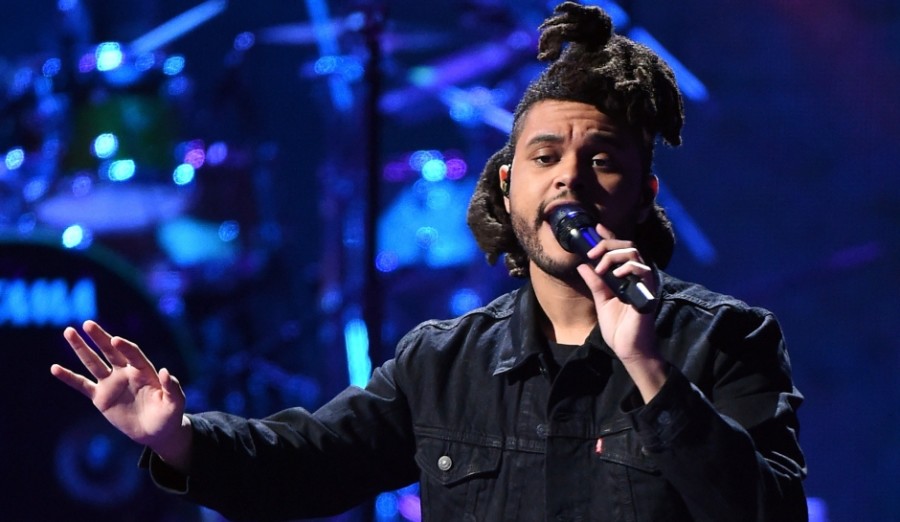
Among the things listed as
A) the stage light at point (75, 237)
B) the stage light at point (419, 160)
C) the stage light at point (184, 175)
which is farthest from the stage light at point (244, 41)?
the stage light at point (75, 237)

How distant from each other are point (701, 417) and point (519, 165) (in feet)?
2.09

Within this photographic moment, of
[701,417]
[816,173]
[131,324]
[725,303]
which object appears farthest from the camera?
[816,173]

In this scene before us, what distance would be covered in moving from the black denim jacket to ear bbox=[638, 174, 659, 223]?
0.46ft

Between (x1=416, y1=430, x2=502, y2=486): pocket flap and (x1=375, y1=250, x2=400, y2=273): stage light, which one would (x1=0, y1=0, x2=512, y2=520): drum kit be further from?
(x1=416, y1=430, x2=502, y2=486): pocket flap

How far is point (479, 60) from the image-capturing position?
550cm

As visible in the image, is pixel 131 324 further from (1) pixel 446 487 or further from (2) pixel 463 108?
(1) pixel 446 487

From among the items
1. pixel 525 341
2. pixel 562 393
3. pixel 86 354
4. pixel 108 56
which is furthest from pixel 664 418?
pixel 108 56

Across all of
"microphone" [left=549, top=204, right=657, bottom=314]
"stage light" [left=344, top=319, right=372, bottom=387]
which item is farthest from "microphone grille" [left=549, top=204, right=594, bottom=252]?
"stage light" [left=344, top=319, right=372, bottom=387]

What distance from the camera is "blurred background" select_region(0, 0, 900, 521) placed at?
5305 mm

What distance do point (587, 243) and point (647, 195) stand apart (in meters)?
0.41

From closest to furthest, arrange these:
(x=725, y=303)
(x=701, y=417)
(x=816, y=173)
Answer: (x=701, y=417), (x=725, y=303), (x=816, y=173)

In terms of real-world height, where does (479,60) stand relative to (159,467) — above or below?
above

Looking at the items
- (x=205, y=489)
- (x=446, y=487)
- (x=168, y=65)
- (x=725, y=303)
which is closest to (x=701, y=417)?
(x=725, y=303)

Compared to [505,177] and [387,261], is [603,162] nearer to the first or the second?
[505,177]
